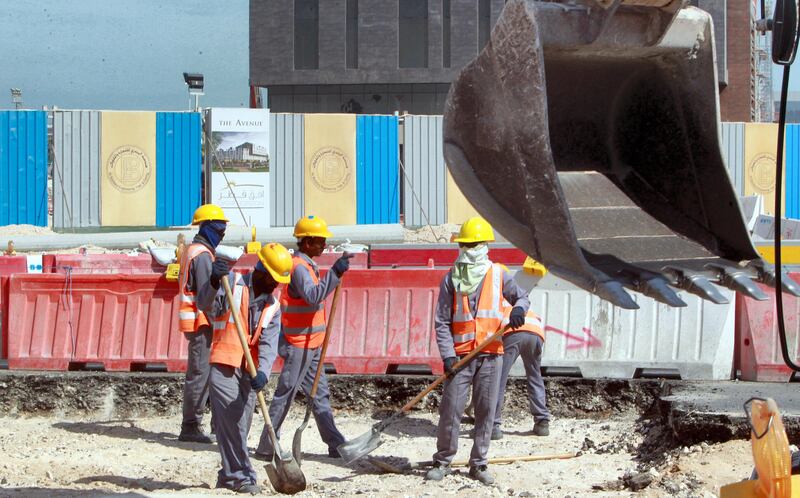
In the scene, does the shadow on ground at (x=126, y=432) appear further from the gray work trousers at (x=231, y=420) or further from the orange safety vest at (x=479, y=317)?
the orange safety vest at (x=479, y=317)

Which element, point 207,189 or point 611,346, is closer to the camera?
point 611,346

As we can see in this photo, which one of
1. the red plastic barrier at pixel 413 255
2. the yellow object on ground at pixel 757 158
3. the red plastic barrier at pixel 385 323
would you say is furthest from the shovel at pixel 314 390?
the yellow object on ground at pixel 757 158

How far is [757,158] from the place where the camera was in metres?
27.7

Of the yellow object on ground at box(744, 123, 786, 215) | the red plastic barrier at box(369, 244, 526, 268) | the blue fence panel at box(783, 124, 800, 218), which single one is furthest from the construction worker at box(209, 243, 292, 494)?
the blue fence panel at box(783, 124, 800, 218)

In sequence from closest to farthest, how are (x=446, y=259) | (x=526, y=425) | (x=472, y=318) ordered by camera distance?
(x=472, y=318)
(x=526, y=425)
(x=446, y=259)

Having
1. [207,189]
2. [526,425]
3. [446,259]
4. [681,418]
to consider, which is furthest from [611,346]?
[207,189]

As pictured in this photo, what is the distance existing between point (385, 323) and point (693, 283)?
6495 millimetres

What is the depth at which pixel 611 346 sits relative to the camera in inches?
403

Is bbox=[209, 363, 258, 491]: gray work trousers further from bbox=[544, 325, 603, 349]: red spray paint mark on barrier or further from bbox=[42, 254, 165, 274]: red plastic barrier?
bbox=[42, 254, 165, 274]: red plastic barrier

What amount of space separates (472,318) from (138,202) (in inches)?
722

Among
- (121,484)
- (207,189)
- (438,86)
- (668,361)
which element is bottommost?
(121,484)

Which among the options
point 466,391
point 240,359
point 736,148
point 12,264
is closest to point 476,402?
point 466,391

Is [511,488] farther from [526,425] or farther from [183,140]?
[183,140]

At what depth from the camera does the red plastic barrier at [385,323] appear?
10.4m
